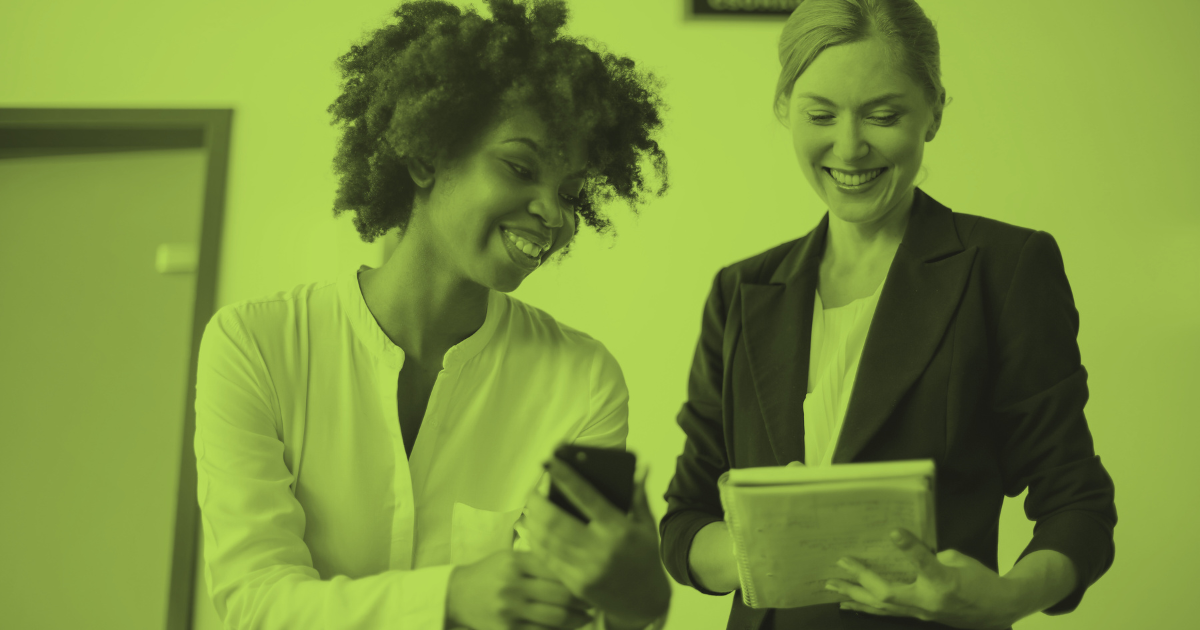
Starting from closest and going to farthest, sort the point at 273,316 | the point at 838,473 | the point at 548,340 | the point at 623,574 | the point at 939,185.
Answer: the point at 838,473
the point at 623,574
the point at 273,316
the point at 548,340
the point at 939,185

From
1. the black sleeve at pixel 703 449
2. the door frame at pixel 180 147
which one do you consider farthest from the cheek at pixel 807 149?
the door frame at pixel 180 147

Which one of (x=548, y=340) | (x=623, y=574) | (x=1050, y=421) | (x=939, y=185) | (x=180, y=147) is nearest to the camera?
(x=623, y=574)

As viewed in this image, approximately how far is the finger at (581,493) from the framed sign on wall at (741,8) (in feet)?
6.35

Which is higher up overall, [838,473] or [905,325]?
[905,325]

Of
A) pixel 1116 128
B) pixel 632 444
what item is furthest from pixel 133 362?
pixel 1116 128

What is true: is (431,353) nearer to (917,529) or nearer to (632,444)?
(917,529)

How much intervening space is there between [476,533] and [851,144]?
2.56 ft

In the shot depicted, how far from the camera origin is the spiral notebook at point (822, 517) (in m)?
0.81

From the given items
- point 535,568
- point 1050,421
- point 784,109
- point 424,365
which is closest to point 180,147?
Result: point 424,365

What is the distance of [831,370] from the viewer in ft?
3.89

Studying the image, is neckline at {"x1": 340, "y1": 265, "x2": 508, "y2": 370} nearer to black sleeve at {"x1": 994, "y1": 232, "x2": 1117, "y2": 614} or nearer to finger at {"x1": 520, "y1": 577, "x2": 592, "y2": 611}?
finger at {"x1": 520, "y1": 577, "x2": 592, "y2": 611}

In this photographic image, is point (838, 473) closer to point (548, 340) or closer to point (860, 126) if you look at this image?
point (860, 126)

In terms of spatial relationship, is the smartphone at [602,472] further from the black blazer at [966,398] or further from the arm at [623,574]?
the black blazer at [966,398]

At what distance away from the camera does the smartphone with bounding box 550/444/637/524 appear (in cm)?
89
